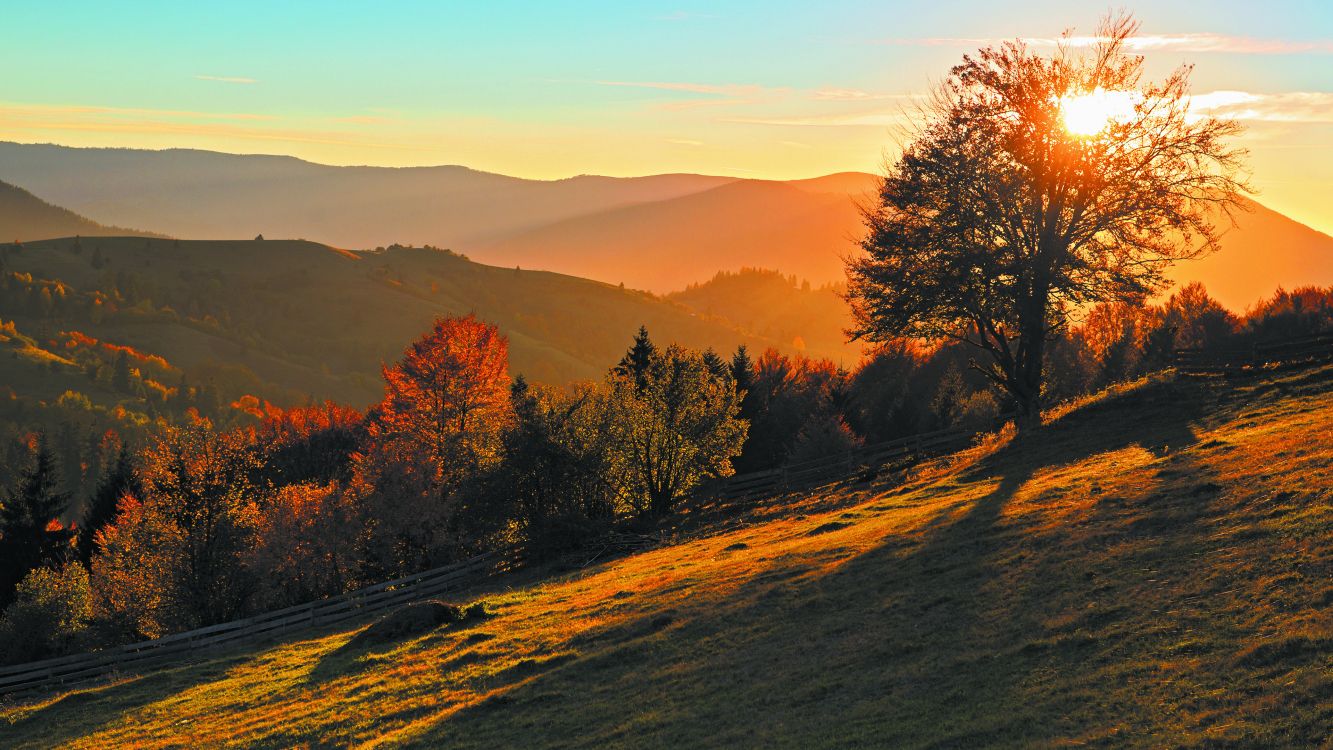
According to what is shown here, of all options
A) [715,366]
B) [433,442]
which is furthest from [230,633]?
[715,366]

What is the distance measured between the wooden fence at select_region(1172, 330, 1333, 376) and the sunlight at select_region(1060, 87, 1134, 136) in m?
13.7

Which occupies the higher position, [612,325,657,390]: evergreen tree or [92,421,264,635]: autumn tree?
[612,325,657,390]: evergreen tree

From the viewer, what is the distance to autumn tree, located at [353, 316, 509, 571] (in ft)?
186

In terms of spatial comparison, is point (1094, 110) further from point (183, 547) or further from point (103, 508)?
point (103, 508)

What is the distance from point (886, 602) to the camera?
2333 centimetres

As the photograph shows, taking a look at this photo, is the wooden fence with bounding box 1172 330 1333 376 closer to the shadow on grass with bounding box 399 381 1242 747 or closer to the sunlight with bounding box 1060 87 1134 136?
the sunlight with bounding box 1060 87 1134 136

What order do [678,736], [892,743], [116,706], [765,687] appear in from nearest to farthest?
1. [892,743]
2. [678,736]
3. [765,687]
4. [116,706]

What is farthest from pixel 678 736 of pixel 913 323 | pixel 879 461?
pixel 879 461

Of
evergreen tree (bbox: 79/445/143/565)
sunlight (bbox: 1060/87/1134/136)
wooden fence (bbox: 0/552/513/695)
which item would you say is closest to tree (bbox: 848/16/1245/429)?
sunlight (bbox: 1060/87/1134/136)

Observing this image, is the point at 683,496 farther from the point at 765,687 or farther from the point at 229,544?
the point at 765,687

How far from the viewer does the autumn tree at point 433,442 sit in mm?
56562

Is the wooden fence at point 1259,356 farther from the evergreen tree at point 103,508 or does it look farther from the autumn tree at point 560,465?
the evergreen tree at point 103,508

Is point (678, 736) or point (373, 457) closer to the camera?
point (678, 736)

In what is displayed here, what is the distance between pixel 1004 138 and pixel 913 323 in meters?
9.01
